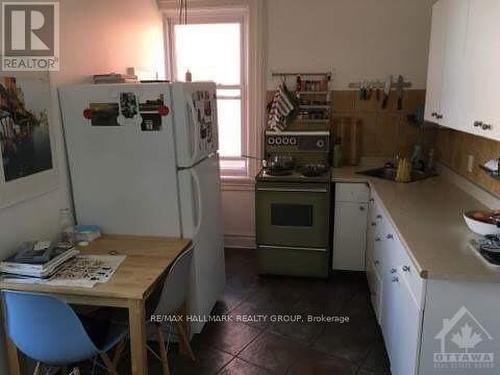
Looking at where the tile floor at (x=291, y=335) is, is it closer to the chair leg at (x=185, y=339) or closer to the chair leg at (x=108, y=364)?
the chair leg at (x=185, y=339)

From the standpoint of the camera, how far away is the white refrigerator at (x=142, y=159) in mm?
2275

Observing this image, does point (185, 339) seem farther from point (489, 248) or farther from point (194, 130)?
point (489, 248)

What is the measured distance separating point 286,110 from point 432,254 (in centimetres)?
213

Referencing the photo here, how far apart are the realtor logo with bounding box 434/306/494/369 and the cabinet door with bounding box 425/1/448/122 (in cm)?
144

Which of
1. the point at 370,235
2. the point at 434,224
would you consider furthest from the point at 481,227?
the point at 370,235

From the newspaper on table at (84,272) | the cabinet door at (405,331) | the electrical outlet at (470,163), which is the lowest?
the cabinet door at (405,331)

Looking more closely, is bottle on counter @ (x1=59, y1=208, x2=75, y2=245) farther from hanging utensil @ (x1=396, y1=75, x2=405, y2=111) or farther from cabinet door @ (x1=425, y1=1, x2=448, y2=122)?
hanging utensil @ (x1=396, y1=75, x2=405, y2=111)

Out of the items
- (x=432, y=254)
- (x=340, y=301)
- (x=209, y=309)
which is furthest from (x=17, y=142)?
(x=340, y=301)

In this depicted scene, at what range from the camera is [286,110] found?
3551 mm

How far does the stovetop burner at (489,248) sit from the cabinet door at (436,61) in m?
1.08

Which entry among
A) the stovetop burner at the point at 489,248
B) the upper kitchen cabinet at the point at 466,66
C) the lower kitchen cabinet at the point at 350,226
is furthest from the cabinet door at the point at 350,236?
the stovetop burner at the point at 489,248

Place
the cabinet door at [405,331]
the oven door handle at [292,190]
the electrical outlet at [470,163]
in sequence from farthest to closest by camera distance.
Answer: the oven door handle at [292,190]
the electrical outlet at [470,163]
the cabinet door at [405,331]

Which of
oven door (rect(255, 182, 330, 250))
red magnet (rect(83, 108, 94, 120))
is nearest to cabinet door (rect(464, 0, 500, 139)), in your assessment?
oven door (rect(255, 182, 330, 250))

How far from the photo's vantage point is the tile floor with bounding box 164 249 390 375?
236 centimetres
